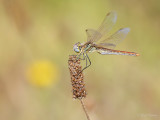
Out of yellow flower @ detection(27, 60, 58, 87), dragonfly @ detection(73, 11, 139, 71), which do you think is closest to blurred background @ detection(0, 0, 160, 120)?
yellow flower @ detection(27, 60, 58, 87)

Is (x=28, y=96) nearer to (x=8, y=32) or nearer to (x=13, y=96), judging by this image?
(x=13, y=96)

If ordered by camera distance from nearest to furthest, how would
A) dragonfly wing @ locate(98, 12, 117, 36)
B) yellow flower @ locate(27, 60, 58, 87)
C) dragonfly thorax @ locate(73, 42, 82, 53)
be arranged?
dragonfly thorax @ locate(73, 42, 82, 53)
dragonfly wing @ locate(98, 12, 117, 36)
yellow flower @ locate(27, 60, 58, 87)

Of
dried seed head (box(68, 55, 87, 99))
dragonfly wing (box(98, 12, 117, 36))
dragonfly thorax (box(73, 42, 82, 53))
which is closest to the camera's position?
dried seed head (box(68, 55, 87, 99))

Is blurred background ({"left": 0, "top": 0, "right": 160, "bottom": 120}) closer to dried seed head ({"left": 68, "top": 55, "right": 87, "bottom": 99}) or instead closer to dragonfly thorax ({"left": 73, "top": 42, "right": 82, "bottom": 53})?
dragonfly thorax ({"left": 73, "top": 42, "right": 82, "bottom": 53})

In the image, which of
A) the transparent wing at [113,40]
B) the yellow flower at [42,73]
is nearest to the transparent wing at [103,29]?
the transparent wing at [113,40]

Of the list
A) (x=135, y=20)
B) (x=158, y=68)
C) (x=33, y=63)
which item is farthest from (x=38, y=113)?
(x=135, y=20)

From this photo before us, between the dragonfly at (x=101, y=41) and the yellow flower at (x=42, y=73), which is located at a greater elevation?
the yellow flower at (x=42, y=73)

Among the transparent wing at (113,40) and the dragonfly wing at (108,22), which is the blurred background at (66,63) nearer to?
the transparent wing at (113,40)

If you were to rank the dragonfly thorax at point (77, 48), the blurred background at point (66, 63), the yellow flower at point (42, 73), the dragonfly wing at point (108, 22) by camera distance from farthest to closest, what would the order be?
the yellow flower at point (42, 73) < the blurred background at point (66, 63) < the dragonfly wing at point (108, 22) < the dragonfly thorax at point (77, 48)
